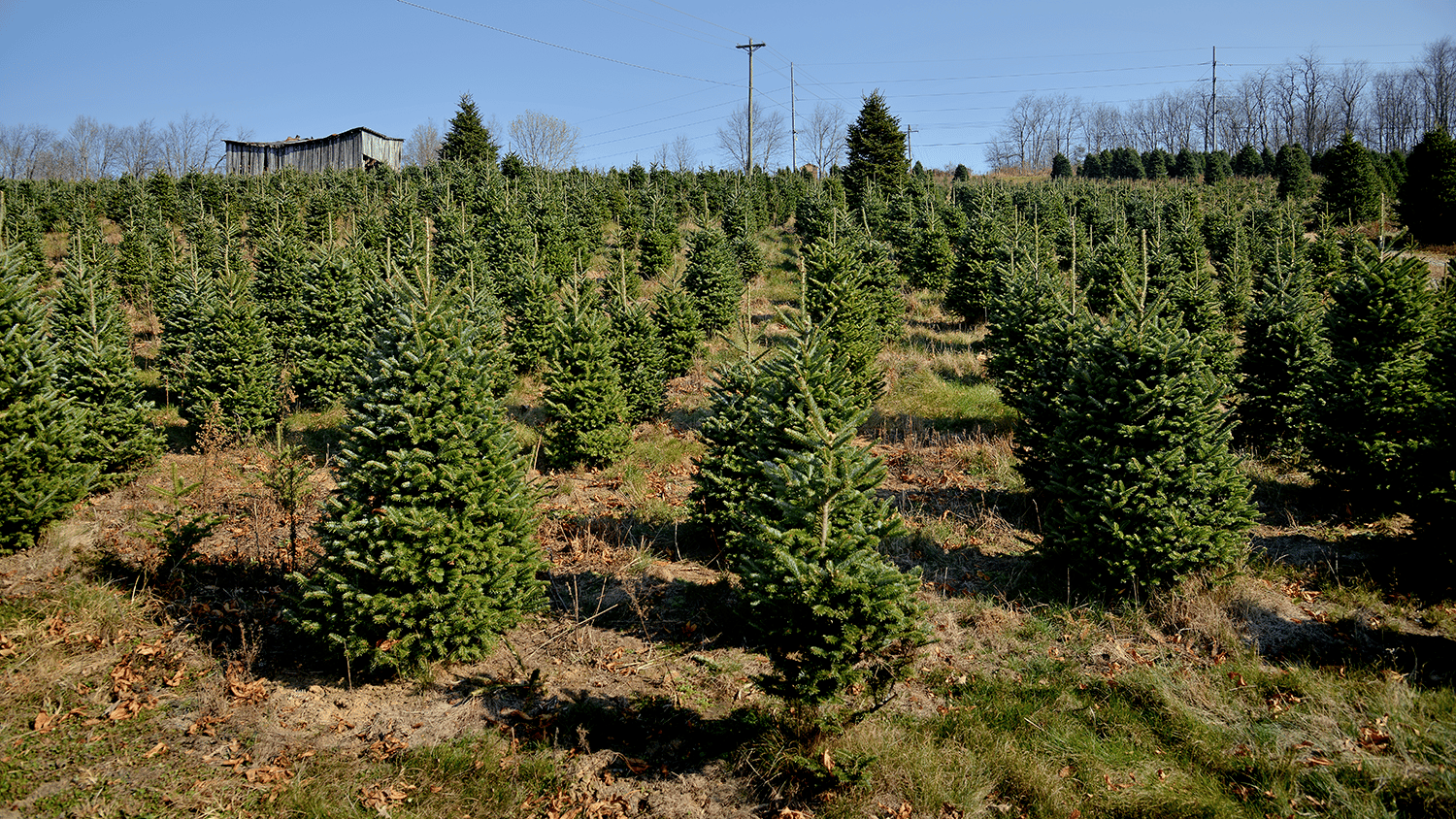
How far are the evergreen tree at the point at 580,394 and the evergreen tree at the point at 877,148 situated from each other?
25031 millimetres

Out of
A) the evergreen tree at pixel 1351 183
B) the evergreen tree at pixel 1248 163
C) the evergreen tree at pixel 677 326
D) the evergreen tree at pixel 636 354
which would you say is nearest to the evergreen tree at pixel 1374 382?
the evergreen tree at pixel 636 354

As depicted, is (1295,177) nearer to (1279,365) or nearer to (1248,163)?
(1248,163)

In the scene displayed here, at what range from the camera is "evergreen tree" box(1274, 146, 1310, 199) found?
3741cm

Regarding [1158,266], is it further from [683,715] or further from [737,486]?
[683,715]

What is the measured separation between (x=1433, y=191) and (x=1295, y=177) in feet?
46.4

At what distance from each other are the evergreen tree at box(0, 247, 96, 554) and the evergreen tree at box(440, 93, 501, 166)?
31596 millimetres

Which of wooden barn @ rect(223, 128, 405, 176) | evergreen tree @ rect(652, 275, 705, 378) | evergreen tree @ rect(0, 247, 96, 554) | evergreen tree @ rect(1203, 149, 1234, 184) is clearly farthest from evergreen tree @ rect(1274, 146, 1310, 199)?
wooden barn @ rect(223, 128, 405, 176)

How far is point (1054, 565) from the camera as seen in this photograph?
785 centimetres

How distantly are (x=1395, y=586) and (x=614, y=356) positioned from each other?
10.5 m

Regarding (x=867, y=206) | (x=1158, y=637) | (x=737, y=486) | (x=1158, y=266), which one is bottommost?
(x=1158, y=637)

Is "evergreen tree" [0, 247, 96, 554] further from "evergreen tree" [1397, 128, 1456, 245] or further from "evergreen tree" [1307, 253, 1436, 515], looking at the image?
"evergreen tree" [1397, 128, 1456, 245]

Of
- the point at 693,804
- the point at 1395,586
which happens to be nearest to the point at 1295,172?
the point at 1395,586

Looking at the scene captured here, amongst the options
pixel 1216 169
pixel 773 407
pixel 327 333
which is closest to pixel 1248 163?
pixel 1216 169

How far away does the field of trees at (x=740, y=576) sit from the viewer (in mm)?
4832
